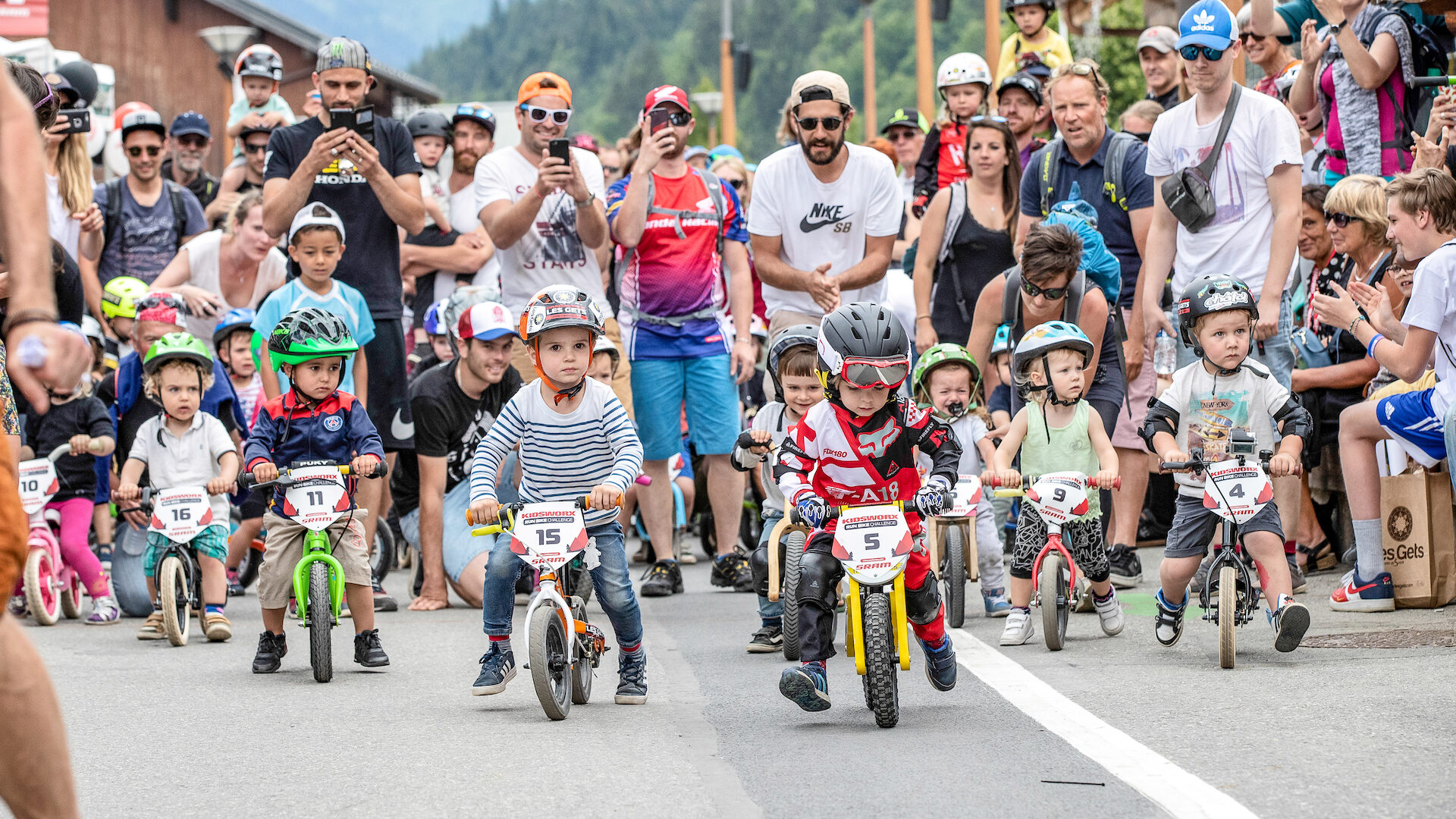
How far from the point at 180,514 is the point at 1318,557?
6.50 metres

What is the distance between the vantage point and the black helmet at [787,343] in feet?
29.0

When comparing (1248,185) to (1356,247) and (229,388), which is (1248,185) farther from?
(229,388)

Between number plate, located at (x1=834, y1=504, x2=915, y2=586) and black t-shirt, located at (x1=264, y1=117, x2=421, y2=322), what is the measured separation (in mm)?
5227

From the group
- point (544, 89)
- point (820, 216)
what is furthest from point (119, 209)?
point (820, 216)

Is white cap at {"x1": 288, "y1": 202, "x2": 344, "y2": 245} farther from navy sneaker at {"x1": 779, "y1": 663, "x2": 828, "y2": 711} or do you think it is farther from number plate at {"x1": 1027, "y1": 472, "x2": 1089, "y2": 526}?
navy sneaker at {"x1": 779, "y1": 663, "x2": 828, "y2": 711}

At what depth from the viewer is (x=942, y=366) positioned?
32.4 ft

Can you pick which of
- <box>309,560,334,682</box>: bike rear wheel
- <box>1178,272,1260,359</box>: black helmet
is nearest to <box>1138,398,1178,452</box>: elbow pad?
<box>1178,272,1260,359</box>: black helmet

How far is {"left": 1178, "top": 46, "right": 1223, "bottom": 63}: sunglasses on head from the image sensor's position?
33.0ft

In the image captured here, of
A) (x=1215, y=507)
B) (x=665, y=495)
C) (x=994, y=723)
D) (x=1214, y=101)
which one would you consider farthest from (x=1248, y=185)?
(x=994, y=723)

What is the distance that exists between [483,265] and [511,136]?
163 feet

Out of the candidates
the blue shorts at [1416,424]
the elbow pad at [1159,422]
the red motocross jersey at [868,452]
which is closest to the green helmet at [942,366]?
the elbow pad at [1159,422]

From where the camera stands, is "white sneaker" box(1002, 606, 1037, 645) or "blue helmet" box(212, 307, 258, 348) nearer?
"white sneaker" box(1002, 606, 1037, 645)

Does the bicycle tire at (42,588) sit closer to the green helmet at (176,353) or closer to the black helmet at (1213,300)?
the green helmet at (176,353)

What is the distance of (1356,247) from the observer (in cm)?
1043
